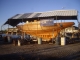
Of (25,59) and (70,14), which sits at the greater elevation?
(70,14)

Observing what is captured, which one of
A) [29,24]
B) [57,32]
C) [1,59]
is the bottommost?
[1,59]

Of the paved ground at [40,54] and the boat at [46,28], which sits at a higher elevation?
the boat at [46,28]

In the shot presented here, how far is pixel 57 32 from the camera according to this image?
18.8 meters

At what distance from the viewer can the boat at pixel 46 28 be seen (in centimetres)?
1837

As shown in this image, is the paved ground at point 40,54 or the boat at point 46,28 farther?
the boat at point 46,28

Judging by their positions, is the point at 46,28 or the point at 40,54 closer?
the point at 40,54

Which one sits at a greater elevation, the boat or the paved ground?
the boat

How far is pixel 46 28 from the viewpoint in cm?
1888

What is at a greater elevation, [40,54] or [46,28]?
[46,28]

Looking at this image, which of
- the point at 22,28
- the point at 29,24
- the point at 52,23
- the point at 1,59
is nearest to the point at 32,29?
the point at 29,24

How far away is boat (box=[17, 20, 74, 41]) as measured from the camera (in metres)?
18.4

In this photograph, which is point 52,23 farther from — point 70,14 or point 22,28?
point 22,28

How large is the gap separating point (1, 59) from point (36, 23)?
11.8 metres

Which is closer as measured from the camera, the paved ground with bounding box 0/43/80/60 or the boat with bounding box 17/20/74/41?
the paved ground with bounding box 0/43/80/60
